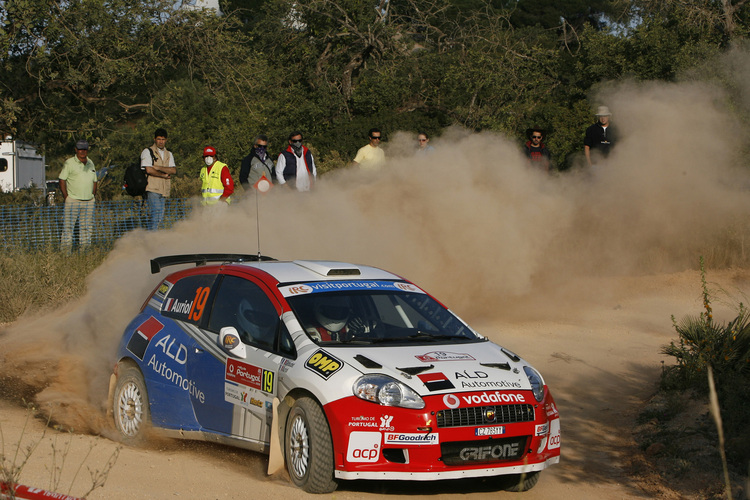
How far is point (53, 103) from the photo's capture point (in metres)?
18.7

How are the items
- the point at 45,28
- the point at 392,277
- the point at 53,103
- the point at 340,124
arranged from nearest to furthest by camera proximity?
the point at 392,277, the point at 45,28, the point at 53,103, the point at 340,124

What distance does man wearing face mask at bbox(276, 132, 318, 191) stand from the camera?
1432 centimetres

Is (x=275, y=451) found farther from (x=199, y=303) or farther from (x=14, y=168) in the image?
(x=14, y=168)

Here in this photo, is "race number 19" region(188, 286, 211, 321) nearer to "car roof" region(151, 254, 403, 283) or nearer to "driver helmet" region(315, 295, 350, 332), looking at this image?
"car roof" region(151, 254, 403, 283)

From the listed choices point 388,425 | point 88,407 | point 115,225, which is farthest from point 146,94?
point 388,425

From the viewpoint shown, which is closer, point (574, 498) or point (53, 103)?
point (574, 498)

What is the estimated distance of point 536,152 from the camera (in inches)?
547

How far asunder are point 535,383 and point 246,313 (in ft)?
7.28

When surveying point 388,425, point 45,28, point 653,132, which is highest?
point 45,28

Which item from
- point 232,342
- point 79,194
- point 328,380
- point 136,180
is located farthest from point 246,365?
point 79,194

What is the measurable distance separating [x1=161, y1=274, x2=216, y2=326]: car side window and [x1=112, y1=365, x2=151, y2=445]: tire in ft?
1.95

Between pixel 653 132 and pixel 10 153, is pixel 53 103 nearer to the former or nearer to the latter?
pixel 653 132

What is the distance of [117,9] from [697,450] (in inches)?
583

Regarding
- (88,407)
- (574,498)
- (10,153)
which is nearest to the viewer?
(574,498)
